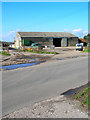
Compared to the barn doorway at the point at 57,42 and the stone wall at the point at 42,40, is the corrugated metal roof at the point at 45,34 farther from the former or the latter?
the stone wall at the point at 42,40

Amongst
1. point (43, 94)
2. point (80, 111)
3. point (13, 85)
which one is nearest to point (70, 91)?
point (43, 94)

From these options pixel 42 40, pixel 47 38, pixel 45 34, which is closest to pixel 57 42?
pixel 47 38

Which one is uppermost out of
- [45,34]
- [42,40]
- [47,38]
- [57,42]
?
[45,34]

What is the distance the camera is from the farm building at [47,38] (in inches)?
1962

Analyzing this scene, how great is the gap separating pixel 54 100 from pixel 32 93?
4.09ft

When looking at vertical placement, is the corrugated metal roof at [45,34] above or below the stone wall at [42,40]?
above

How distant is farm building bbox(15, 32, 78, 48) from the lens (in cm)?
4984

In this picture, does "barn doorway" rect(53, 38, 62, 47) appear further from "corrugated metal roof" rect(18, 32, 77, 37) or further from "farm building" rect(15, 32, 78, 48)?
"corrugated metal roof" rect(18, 32, 77, 37)

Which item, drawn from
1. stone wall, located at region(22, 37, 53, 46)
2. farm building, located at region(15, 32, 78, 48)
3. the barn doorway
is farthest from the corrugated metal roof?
stone wall, located at region(22, 37, 53, 46)

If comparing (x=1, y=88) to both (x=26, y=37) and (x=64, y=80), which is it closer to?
(x=64, y=80)

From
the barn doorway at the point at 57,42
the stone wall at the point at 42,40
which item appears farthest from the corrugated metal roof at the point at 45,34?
the stone wall at the point at 42,40

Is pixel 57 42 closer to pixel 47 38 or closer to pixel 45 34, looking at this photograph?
pixel 47 38

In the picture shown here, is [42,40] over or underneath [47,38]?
underneath

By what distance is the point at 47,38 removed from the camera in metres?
52.2
